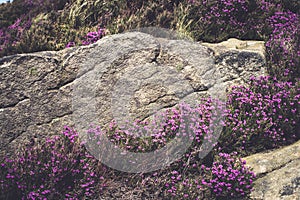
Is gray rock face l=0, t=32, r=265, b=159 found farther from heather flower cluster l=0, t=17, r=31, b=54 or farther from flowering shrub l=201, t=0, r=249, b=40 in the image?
heather flower cluster l=0, t=17, r=31, b=54

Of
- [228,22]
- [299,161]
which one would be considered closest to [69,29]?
[228,22]

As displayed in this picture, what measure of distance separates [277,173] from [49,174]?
3.14 meters

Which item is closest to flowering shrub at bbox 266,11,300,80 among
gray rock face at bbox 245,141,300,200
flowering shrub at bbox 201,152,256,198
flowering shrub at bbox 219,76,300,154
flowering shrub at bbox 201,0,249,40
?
flowering shrub at bbox 219,76,300,154

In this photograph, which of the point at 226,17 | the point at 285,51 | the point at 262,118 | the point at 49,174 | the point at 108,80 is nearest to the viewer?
the point at 49,174

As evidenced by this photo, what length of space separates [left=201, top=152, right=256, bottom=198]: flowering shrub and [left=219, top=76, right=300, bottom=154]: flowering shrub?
0.50 metres

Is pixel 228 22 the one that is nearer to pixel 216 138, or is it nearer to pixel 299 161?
pixel 216 138

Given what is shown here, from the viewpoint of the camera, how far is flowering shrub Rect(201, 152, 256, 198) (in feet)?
16.2

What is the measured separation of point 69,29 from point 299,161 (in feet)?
15.5

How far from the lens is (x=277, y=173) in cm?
500

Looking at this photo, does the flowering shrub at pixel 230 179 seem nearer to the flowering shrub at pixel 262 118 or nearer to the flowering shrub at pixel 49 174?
the flowering shrub at pixel 262 118

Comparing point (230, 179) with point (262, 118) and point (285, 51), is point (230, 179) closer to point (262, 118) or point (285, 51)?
point (262, 118)

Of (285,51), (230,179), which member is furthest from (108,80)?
(285,51)

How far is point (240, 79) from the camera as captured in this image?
656 centimetres

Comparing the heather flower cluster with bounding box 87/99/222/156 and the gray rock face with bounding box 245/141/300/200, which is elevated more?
the heather flower cluster with bounding box 87/99/222/156
